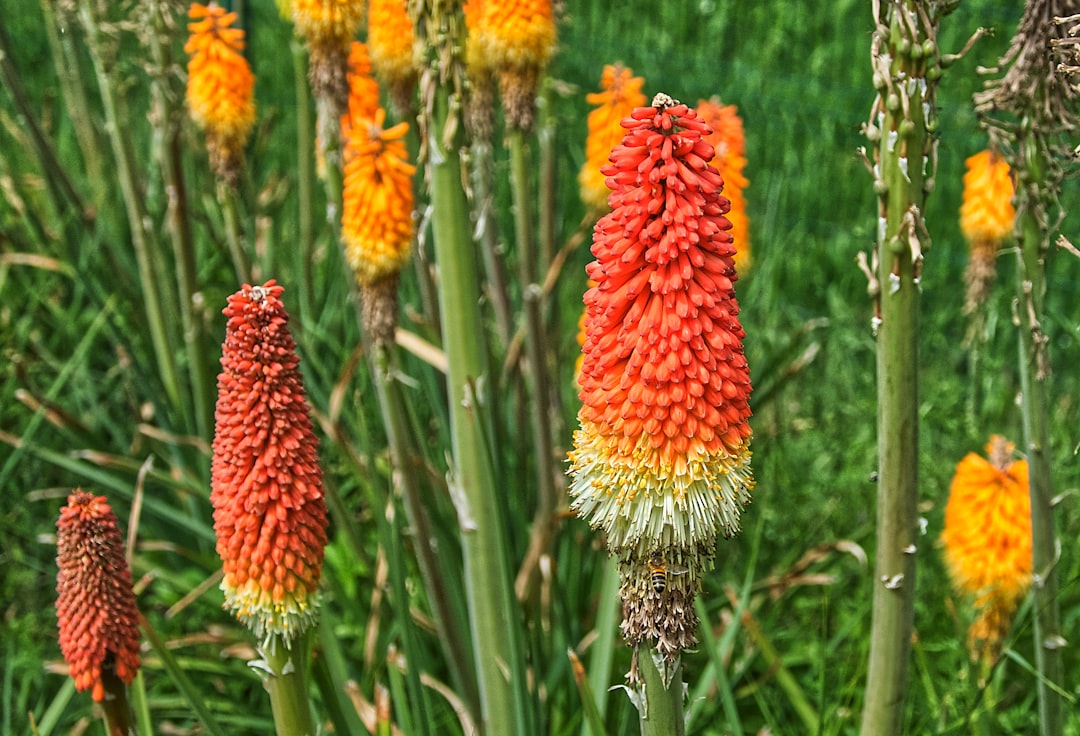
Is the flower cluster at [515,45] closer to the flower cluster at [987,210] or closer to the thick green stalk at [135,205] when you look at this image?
the thick green stalk at [135,205]

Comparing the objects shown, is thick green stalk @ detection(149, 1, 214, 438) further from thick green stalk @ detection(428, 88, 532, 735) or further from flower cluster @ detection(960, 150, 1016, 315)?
flower cluster @ detection(960, 150, 1016, 315)

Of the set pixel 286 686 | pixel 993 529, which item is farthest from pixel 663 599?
pixel 993 529

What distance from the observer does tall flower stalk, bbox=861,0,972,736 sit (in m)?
1.90

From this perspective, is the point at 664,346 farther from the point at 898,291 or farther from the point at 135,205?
the point at 135,205

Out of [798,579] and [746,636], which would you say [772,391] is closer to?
[798,579]

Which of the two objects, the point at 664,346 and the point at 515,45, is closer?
the point at 664,346

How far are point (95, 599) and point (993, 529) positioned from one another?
2.32 metres

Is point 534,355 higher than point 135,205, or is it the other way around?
point 135,205

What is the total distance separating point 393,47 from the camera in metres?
3.56

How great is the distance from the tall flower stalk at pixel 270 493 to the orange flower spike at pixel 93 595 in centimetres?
20

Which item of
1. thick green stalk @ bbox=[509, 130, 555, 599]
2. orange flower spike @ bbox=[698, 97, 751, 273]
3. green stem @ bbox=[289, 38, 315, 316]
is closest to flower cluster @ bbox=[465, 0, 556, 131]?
thick green stalk @ bbox=[509, 130, 555, 599]

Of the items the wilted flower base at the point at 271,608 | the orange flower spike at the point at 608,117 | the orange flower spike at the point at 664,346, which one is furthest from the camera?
the orange flower spike at the point at 608,117

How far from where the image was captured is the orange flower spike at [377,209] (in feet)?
10.4

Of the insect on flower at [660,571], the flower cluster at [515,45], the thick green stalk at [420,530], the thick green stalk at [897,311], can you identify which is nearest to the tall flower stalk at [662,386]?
the insect on flower at [660,571]
